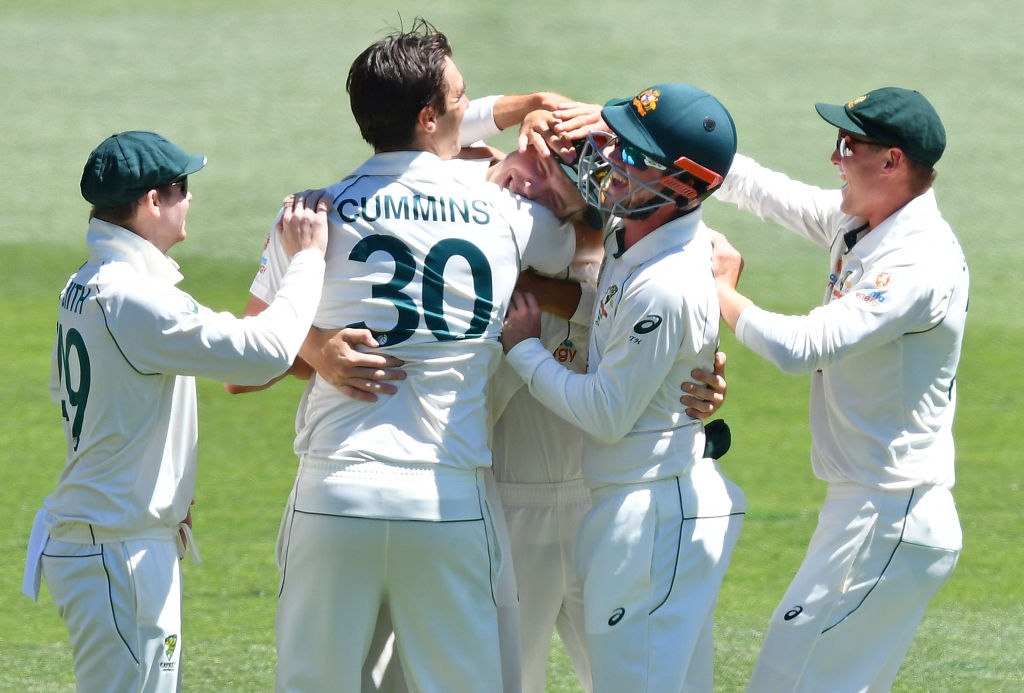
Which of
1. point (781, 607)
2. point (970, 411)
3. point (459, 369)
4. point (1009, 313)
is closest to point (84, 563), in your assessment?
point (459, 369)

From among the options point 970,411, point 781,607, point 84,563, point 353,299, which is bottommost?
point 970,411

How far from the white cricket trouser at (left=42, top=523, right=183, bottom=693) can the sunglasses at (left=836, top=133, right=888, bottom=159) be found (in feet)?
7.58

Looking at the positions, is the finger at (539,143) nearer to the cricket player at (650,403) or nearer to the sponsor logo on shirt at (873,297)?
the cricket player at (650,403)

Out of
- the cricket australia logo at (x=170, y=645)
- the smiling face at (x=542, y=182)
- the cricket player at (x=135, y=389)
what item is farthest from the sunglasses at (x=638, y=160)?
the cricket australia logo at (x=170, y=645)

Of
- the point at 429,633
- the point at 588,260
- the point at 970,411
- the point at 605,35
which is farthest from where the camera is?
the point at 605,35

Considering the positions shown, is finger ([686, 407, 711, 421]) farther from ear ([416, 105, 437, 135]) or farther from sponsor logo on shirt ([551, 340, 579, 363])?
ear ([416, 105, 437, 135])

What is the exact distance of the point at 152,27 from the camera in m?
17.5

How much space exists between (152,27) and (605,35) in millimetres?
5830

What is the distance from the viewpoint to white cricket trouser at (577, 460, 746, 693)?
3.59m

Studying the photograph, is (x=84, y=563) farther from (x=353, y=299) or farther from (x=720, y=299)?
(x=720, y=299)

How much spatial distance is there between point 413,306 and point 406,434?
0.33 meters

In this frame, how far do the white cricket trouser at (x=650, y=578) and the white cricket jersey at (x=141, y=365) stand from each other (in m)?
0.98

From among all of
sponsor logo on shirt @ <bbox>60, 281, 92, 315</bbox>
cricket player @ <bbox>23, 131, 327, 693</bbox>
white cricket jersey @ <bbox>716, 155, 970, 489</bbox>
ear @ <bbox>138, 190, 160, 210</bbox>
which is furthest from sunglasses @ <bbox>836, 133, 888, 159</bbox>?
sponsor logo on shirt @ <bbox>60, 281, 92, 315</bbox>

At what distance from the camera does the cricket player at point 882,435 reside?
396 cm
